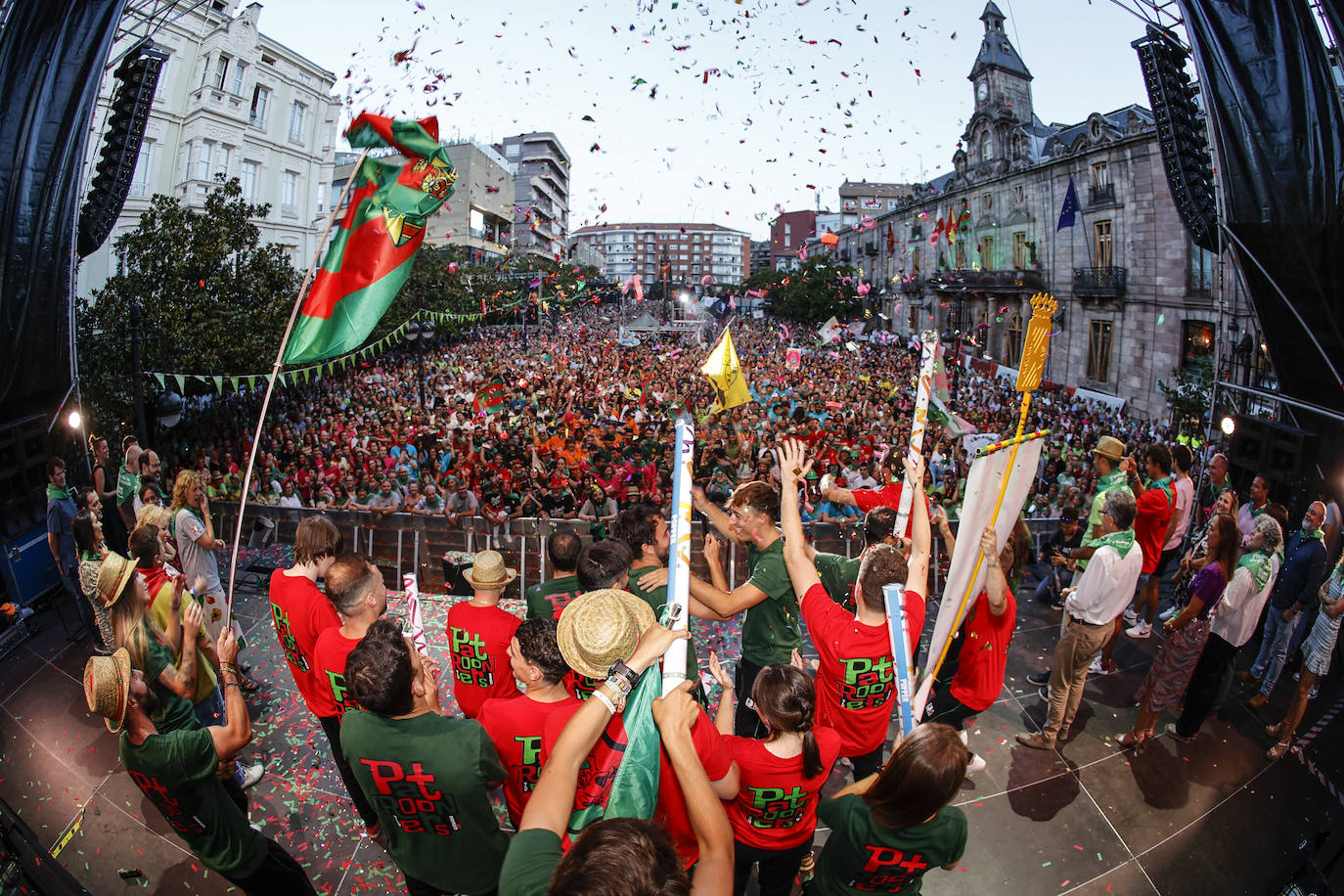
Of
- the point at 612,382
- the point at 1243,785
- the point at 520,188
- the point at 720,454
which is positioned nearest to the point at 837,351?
→ the point at 612,382

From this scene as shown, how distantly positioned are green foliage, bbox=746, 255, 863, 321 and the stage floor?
4262 cm

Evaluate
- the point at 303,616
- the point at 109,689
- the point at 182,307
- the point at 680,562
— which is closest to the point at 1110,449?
the point at 680,562

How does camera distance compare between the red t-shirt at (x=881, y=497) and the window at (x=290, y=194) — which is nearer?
the red t-shirt at (x=881, y=497)

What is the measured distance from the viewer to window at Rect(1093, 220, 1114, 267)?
85.4 feet

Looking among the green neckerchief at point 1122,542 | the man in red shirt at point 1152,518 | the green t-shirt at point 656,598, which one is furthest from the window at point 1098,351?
the green t-shirt at point 656,598

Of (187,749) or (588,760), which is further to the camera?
(187,749)

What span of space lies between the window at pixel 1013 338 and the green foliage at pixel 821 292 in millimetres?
13297

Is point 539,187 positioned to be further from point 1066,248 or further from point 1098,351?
point 1098,351

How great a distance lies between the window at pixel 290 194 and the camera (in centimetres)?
2655

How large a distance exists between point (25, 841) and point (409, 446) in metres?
9.72

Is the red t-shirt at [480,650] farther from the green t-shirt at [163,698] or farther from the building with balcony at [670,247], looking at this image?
the building with balcony at [670,247]

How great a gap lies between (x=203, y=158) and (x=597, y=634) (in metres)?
26.8

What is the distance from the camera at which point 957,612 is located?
3387 mm

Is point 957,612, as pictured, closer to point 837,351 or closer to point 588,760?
point 588,760
